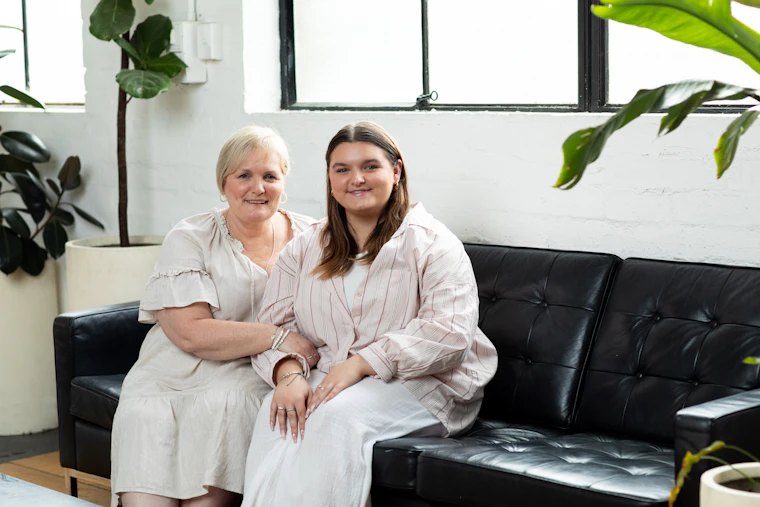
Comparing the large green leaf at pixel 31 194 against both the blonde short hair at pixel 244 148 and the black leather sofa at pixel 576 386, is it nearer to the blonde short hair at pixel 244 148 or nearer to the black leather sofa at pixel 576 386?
the black leather sofa at pixel 576 386

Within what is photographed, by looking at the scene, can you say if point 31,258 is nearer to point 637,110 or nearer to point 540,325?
point 540,325

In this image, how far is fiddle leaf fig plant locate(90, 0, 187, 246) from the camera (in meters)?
3.97

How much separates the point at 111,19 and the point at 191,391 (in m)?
1.74

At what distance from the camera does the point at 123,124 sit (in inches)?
168

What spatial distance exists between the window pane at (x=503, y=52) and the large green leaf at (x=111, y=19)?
1.21 meters

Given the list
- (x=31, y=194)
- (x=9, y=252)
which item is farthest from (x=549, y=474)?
(x=31, y=194)

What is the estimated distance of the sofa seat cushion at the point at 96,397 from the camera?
3.18 meters

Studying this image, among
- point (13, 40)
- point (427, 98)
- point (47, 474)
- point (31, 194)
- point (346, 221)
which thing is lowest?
point (47, 474)

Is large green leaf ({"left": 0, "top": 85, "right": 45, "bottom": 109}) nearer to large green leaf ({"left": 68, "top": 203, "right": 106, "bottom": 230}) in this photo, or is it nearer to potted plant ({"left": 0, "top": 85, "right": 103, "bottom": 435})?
potted plant ({"left": 0, "top": 85, "right": 103, "bottom": 435})

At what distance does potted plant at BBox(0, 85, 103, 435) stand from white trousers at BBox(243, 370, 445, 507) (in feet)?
7.15

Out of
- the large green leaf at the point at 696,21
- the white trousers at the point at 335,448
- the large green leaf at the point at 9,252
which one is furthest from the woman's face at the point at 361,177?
the large green leaf at the point at 9,252

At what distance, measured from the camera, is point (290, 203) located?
161 inches

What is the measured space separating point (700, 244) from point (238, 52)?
203 cm

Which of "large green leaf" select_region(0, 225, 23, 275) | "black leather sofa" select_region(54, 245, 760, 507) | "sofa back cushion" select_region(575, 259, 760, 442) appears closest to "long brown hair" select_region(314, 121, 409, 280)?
"black leather sofa" select_region(54, 245, 760, 507)
